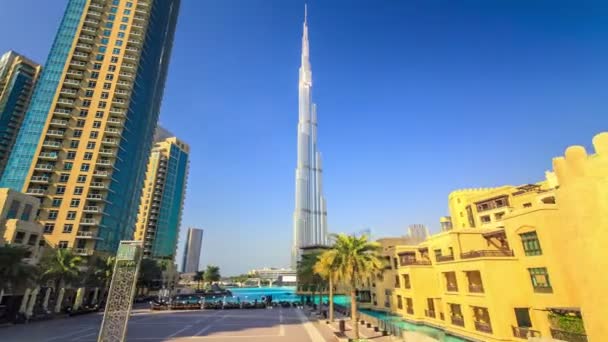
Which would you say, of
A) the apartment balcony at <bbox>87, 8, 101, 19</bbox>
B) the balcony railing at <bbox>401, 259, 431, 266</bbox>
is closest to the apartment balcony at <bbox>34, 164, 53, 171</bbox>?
the apartment balcony at <bbox>87, 8, 101, 19</bbox>

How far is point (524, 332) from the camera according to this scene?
22359 mm

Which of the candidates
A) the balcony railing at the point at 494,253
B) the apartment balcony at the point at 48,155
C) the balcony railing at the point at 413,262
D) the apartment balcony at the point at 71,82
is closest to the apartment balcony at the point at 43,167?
the apartment balcony at the point at 48,155

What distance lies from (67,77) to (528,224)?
306ft

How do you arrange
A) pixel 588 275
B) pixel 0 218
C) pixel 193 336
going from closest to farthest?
pixel 588 275, pixel 193 336, pixel 0 218

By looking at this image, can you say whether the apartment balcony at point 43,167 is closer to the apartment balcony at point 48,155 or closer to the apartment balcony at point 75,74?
the apartment balcony at point 48,155

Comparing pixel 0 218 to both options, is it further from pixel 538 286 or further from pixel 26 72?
pixel 26 72

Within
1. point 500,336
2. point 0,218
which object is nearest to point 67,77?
point 0,218

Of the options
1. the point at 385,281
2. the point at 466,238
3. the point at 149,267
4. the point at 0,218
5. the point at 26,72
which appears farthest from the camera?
the point at 26,72

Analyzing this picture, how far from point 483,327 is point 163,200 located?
5277 inches

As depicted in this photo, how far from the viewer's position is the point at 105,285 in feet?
178

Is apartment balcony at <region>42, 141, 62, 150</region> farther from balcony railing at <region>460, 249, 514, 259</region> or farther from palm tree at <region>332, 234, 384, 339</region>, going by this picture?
balcony railing at <region>460, 249, 514, 259</region>

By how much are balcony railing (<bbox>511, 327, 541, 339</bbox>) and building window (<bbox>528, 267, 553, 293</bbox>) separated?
3120mm

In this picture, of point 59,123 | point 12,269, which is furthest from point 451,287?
point 59,123

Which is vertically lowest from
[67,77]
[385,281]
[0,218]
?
[385,281]
